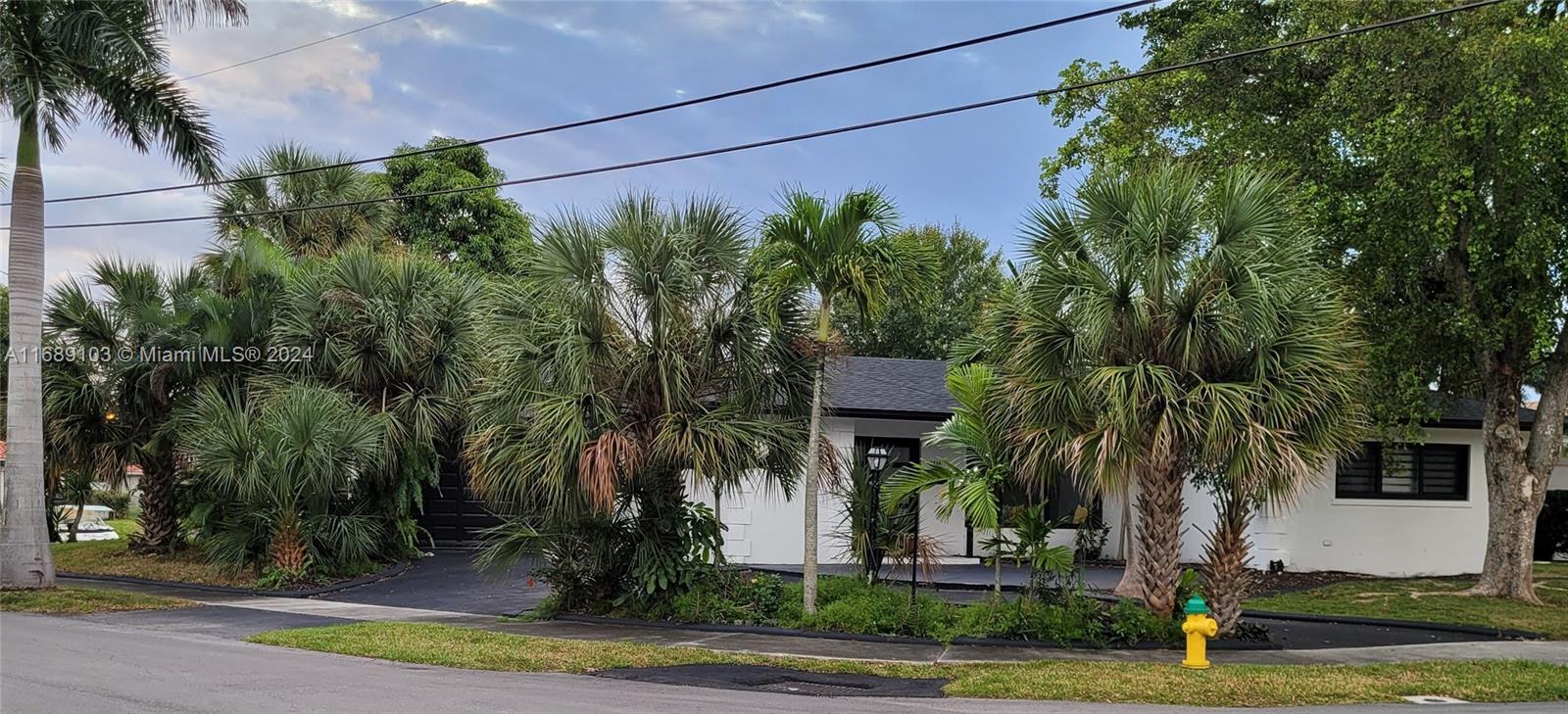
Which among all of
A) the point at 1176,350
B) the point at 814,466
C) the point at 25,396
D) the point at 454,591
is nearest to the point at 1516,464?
the point at 1176,350

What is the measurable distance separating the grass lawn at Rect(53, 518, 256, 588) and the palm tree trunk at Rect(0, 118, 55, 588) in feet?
7.27

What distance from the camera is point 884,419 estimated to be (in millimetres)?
20094

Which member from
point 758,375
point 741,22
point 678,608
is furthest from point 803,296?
point 741,22

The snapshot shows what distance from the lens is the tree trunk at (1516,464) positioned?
16.2 meters

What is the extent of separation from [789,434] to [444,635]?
4499 mm

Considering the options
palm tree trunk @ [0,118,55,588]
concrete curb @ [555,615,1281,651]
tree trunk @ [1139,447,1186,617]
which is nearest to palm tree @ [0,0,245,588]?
palm tree trunk @ [0,118,55,588]

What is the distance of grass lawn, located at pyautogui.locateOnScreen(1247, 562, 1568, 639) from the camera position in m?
14.3

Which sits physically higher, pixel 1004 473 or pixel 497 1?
pixel 497 1

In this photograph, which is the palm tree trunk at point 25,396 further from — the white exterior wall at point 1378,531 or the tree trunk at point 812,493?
the white exterior wall at point 1378,531

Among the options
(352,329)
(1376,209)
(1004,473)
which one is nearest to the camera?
(1004,473)

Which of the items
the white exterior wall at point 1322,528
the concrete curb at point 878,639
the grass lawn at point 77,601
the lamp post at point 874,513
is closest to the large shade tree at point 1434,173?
the white exterior wall at point 1322,528

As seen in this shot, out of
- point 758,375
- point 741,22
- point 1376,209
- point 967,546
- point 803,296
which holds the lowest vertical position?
point 967,546

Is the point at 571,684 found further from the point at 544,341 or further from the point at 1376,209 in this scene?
the point at 1376,209

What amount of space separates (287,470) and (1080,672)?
1253cm
